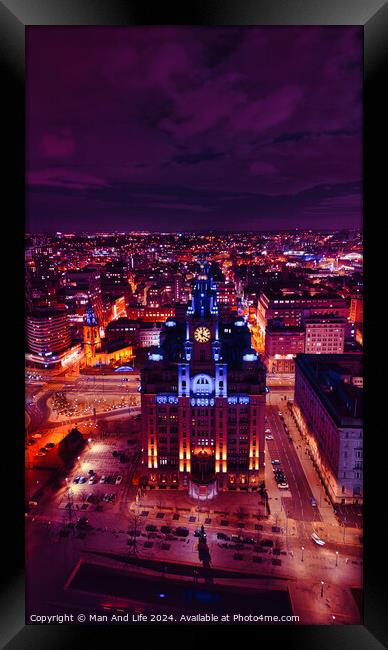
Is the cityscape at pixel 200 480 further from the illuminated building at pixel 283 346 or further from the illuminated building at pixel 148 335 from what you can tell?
the illuminated building at pixel 148 335

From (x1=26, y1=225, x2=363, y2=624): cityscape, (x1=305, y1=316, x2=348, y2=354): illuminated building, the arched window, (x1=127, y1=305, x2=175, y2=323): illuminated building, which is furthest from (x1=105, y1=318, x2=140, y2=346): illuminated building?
the arched window

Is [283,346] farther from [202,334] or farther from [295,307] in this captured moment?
[202,334]

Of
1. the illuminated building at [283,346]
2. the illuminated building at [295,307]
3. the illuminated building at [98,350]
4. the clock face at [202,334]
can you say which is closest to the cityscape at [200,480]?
the clock face at [202,334]

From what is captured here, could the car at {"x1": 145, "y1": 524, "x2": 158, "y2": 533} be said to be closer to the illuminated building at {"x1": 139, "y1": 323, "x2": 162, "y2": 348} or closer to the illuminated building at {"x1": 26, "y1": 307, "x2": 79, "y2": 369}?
the illuminated building at {"x1": 26, "y1": 307, "x2": 79, "y2": 369}

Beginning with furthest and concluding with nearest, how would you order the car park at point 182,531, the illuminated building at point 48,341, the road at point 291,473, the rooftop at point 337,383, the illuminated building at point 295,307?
the illuminated building at point 295,307 < the illuminated building at point 48,341 < the rooftop at point 337,383 < the road at point 291,473 < the car park at point 182,531

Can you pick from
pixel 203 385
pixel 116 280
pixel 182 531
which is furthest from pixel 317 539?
pixel 116 280

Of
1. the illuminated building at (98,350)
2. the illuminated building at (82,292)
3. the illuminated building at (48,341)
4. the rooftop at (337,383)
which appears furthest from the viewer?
the illuminated building at (82,292)
